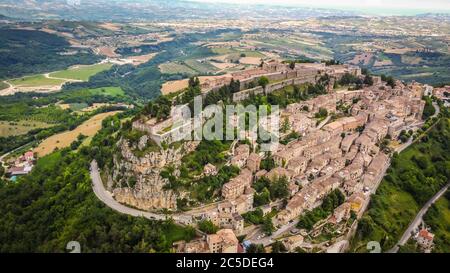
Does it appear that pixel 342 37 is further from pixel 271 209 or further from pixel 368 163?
pixel 271 209

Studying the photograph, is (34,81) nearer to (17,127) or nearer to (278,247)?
(17,127)

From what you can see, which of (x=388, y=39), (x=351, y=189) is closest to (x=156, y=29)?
(x=388, y=39)

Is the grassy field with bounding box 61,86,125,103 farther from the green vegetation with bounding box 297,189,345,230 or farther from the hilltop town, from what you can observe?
the green vegetation with bounding box 297,189,345,230

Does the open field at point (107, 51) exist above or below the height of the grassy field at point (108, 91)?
above

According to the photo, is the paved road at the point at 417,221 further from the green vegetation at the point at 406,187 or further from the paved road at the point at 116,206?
the paved road at the point at 116,206

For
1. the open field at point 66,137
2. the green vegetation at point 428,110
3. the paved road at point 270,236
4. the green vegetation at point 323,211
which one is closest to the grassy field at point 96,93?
the open field at point 66,137

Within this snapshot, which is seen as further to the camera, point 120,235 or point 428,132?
point 428,132
